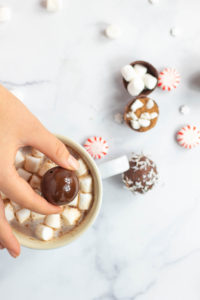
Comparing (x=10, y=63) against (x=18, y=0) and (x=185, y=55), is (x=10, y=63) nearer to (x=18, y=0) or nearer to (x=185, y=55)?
(x=18, y=0)

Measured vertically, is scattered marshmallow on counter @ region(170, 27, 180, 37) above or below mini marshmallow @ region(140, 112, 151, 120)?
above

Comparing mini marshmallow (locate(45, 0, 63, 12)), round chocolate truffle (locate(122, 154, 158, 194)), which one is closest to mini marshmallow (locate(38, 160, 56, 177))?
round chocolate truffle (locate(122, 154, 158, 194))

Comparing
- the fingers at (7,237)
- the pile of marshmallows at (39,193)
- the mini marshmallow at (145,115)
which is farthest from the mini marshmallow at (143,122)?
the fingers at (7,237)

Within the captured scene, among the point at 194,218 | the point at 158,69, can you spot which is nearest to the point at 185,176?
the point at 194,218

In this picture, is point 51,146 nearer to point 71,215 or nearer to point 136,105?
point 71,215

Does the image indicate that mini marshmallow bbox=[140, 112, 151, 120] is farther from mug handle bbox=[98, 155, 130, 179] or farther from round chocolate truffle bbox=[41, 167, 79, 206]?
round chocolate truffle bbox=[41, 167, 79, 206]

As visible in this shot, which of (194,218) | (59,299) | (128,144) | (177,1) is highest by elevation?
(177,1)

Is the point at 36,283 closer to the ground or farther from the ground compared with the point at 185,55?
closer to the ground

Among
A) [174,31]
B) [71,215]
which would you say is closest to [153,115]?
[174,31]
